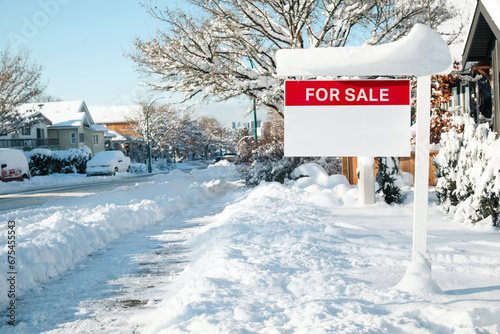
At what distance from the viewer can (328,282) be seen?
185 inches

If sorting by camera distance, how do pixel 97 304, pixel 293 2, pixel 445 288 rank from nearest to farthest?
pixel 445 288
pixel 97 304
pixel 293 2

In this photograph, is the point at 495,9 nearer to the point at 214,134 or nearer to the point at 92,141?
the point at 92,141

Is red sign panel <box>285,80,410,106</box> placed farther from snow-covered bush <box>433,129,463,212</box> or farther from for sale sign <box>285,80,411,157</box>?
snow-covered bush <box>433,129,463,212</box>

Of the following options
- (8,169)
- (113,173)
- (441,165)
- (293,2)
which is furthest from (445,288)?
(113,173)

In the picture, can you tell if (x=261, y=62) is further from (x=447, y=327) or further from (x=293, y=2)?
(x=447, y=327)

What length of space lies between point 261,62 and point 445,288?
11.8 meters

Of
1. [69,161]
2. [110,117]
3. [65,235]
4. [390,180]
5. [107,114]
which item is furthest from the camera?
[107,114]

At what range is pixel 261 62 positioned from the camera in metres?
15.1

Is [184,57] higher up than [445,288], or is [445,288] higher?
[184,57]

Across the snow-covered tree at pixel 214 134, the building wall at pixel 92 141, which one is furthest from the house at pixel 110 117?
the building wall at pixel 92 141

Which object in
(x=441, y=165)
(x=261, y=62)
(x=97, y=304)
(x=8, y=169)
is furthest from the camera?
(x=8, y=169)

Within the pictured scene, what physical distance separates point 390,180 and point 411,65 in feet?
Result: 20.4

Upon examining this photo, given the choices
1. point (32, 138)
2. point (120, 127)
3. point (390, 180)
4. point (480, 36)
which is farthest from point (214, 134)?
point (390, 180)

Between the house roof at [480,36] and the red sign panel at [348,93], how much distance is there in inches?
242
